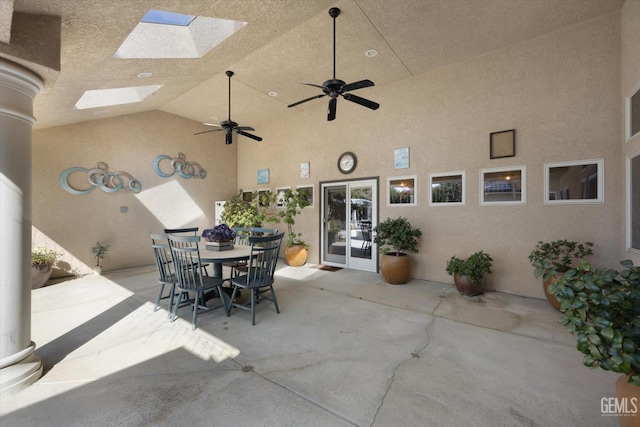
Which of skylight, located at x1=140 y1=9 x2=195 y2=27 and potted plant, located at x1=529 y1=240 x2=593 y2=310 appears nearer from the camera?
skylight, located at x1=140 y1=9 x2=195 y2=27

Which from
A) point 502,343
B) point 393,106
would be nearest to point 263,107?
point 393,106

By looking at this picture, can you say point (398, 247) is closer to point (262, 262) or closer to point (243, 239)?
point (262, 262)

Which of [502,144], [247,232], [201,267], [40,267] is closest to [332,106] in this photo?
[201,267]

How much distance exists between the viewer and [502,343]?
2.68m

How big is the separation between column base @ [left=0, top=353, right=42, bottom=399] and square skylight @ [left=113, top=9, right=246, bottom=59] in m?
3.02

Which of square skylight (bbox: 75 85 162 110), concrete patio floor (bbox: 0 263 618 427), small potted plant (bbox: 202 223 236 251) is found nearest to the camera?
concrete patio floor (bbox: 0 263 618 427)

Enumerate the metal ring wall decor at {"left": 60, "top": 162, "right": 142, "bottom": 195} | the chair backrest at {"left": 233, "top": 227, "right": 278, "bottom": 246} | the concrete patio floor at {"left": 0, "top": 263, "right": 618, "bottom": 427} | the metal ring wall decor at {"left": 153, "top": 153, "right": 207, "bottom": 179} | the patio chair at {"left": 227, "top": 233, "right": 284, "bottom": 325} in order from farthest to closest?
the metal ring wall decor at {"left": 153, "top": 153, "right": 207, "bottom": 179} < the metal ring wall decor at {"left": 60, "top": 162, "right": 142, "bottom": 195} < the chair backrest at {"left": 233, "top": 227, "right": 278, "bottom": 246} < the patio chair at {"left": 227, "top": 233, "right": 284, "bottom": 325} < the concrete patio floor at {"left": 0, "top": 263, "right": 618, "bottom": 427}

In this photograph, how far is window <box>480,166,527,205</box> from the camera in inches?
164

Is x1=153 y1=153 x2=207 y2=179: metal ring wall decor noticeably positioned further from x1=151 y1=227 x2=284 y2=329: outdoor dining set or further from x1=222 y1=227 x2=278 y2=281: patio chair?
x1=151 y1=227 x2=284 y2=329: outdoor dining set

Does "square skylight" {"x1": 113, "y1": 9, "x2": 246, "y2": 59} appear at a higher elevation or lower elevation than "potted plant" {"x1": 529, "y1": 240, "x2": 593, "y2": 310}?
higher

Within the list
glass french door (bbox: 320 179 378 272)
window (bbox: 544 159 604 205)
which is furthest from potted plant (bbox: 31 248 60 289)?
window (bbox: 544 159 604 205)

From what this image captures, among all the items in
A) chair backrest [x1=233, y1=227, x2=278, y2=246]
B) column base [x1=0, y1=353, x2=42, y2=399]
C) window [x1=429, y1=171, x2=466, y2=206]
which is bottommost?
column base [x1=0, y1=353, x2=42, y2=399]

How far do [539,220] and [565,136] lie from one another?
4.15ft

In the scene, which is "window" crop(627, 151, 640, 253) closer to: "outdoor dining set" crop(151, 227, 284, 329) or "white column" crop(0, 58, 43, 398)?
"outdoor dining set" crop(151, 227, 284, 329)
